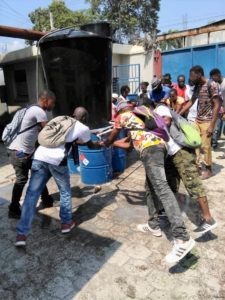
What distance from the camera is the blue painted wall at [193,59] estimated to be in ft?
28.8

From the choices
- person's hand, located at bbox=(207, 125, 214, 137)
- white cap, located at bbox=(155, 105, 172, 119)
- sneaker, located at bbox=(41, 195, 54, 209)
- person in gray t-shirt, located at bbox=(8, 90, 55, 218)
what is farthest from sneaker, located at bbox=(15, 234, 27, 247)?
person's hand, located at bbox=(207, 125, 214, 137)

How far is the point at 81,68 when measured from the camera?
17.9 ft

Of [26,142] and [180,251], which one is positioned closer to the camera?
[180,251]

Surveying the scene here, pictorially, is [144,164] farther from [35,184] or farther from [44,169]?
[35,184]

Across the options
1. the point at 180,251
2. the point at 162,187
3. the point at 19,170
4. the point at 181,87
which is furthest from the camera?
the point at 181,87

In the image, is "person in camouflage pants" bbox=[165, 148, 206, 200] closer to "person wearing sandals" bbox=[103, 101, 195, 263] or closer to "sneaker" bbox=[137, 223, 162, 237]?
Answer: "person wearing sandals" bbox=[103, 101, 195, 263]

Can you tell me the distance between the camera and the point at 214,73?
6.38 metres

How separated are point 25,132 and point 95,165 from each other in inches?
61.8

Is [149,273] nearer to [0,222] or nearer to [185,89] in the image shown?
[0,222]

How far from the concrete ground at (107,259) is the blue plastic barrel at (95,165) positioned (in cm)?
71

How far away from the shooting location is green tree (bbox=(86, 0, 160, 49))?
2891cm

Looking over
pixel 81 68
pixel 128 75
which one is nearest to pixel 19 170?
pixel 81 68

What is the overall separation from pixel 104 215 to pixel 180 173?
1294 millimetres

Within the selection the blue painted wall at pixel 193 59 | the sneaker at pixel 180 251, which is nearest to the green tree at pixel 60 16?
the blue painted wall at pixel 193 59
